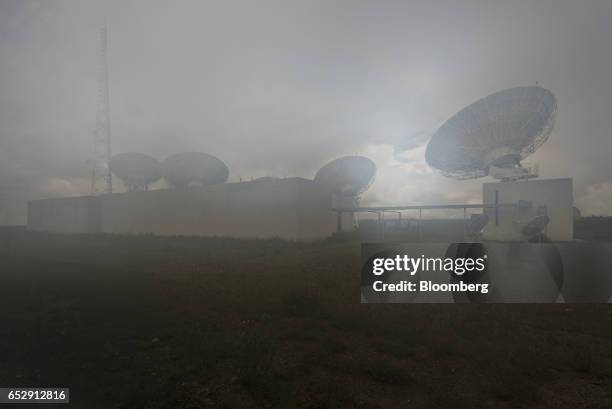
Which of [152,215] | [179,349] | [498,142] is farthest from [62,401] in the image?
[152,215]

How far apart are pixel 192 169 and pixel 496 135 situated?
3281cm

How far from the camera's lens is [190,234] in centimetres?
2978

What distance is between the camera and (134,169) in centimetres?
4256

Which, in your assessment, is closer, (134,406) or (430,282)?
(134,406)

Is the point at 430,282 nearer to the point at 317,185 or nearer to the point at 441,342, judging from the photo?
the point at 441,342

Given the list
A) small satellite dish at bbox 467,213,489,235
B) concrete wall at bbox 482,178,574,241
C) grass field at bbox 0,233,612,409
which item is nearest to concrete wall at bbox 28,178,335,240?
small satellite dish at bbox 467,213,489,235

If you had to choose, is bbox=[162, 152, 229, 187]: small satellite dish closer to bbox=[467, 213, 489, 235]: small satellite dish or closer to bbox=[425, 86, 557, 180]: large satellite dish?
bbox=[425, 86, 557, 180]: large satellite dish

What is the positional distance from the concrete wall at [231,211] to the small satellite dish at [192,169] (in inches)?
208

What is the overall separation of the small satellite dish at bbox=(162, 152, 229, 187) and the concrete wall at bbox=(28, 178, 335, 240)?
527 centimetres

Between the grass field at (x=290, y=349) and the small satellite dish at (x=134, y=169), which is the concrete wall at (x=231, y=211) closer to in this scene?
the small satellite dish at (x=134, y=169)

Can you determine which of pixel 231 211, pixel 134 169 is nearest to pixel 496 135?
pixel 231 211

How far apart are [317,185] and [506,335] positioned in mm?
22747

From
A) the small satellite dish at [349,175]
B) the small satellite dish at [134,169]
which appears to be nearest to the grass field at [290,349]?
the small satellite dish at [349,175]

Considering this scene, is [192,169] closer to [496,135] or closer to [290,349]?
[496,135]
